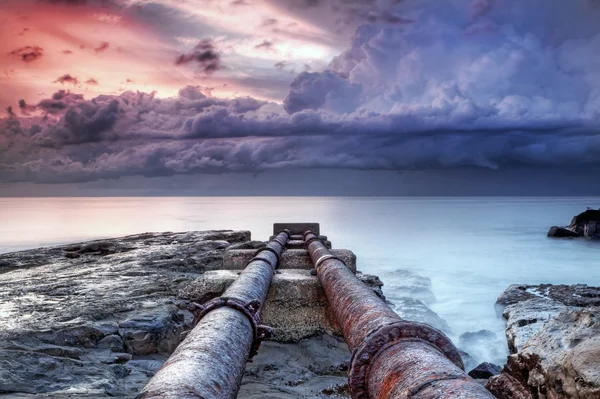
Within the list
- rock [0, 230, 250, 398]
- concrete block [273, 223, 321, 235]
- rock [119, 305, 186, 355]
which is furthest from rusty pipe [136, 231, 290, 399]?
concrete block [273, 223, 321, 235]

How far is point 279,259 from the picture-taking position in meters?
8.62

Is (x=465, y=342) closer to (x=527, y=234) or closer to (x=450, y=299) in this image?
(x=450, y=299)

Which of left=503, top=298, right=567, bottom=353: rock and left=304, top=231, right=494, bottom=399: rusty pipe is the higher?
left=304, top=231, right=494, bottom=399: rusty pipe

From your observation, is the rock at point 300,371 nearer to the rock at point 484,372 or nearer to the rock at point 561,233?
the rock at point 484,372

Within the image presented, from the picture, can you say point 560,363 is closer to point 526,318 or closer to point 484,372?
point 484,372

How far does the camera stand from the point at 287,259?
29.0 feet

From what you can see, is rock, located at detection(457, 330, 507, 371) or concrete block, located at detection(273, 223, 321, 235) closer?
rock, located at detection(457, 330, 507, 371)

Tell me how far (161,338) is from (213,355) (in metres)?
2.76

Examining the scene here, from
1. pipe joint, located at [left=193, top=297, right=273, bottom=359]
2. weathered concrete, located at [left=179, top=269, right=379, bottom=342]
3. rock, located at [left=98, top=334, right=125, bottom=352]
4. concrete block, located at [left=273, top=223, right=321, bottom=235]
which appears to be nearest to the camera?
pipe joint, located at [left=193, top=297, right=273, bottom=359]

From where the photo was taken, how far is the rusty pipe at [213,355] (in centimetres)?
223

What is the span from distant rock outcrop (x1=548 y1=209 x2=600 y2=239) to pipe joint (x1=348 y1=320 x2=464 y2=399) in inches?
1213

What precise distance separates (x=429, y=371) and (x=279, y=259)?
6.41m

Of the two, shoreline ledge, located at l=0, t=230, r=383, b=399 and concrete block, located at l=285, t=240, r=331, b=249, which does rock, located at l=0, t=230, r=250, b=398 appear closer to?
shoreline ledge, located at l=0, t=230, r=383, b=399

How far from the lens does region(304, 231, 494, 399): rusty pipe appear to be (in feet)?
7.04
